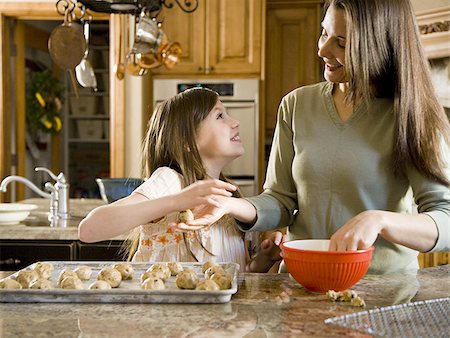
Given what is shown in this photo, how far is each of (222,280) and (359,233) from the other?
27 centimetres

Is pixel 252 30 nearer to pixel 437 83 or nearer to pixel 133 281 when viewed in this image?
pixel 437 83

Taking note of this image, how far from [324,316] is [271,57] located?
13.3 ft

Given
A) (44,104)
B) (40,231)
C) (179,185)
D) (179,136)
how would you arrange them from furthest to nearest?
(44,104)
(40,231)
(179,136)
(179,185)

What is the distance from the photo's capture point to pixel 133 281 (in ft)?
4.25

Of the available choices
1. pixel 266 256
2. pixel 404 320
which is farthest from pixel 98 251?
pixel 404 320

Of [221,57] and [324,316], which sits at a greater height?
[221,57]

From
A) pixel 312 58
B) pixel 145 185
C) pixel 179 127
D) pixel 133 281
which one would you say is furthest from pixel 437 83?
pixel 133 281

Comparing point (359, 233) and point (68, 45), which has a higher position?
point (68, 45)

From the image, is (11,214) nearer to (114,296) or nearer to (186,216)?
(186,216)

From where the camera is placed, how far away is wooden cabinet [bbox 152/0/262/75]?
4488 millimetres

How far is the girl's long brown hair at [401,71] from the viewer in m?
1.38

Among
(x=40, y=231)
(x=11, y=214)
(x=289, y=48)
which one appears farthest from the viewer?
(x=289, y=48)

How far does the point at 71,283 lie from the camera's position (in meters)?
1.19

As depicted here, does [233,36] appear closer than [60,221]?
No
